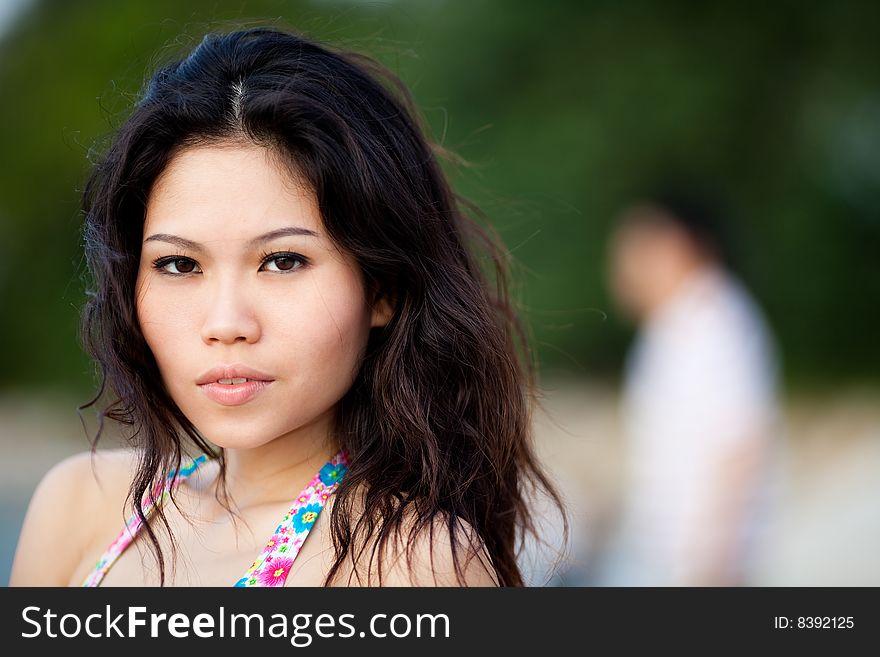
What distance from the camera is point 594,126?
8516 millimetres

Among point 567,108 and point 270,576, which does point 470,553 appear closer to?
point 270,576

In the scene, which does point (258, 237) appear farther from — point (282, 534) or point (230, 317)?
point (282, 534)

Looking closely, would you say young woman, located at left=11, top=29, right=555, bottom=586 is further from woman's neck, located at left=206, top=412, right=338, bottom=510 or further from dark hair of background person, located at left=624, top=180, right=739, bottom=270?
dark hair of background person, located at left=624, top=180, right=739, bottom=270

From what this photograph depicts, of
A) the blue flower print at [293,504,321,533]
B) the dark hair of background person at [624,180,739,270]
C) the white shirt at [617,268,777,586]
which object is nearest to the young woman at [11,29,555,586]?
the blue flower print at [293,504,321,533]

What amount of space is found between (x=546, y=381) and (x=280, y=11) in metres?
3.65

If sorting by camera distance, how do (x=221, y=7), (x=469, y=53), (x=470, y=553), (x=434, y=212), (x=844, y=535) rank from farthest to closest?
(x=469, y=53)
(x=221, y=7)
(x=844, y=535)
(x=434, y=212)
(x=470, y=553)

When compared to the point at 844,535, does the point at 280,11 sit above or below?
above

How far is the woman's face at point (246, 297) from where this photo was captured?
1.71 metres

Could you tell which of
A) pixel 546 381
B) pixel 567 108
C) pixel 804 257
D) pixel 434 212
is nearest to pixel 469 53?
pixel 567 108

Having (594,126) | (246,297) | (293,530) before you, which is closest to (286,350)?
(246,297)

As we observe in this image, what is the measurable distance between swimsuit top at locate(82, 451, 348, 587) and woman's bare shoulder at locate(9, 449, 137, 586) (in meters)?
0.09

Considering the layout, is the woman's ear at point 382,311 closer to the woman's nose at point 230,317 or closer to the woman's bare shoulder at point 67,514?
the woman's nose at point 230,317

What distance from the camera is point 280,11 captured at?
7.99 m

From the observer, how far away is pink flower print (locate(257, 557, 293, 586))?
1.75m
